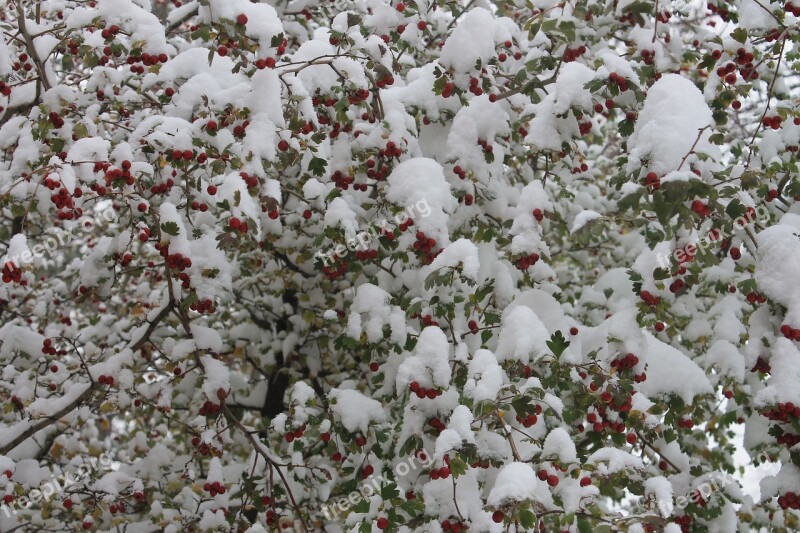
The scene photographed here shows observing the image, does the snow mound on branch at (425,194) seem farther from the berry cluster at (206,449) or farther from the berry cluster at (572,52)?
the berry cluster at (206,449)

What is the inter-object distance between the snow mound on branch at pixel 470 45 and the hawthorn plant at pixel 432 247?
0.02m

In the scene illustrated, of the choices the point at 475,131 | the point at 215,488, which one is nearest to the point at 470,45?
the point at 475,131

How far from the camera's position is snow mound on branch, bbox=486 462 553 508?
2.60 meters

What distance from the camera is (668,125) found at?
123 inches

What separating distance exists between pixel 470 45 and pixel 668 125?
4.67ft

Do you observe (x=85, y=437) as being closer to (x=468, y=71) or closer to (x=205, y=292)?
(x=205, y=292)

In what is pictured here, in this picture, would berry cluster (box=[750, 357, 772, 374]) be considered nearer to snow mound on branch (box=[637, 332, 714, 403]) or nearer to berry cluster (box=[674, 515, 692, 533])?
snow mound on branch (box=[637, 332, 714, 403])

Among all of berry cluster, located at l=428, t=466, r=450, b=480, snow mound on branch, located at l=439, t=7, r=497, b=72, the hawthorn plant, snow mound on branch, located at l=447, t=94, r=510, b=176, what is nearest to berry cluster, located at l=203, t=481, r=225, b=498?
the hawthorn plant

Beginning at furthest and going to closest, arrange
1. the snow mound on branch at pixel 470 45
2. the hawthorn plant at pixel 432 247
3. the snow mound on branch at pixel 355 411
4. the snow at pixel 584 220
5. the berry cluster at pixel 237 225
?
the snow mound on branch at pixel 470 45, the snow mound on branch at pixel 355 411, the snow at pixel 584 220, the berry cluster at pixel 237 225, the hawthorn plant at pixel 432 247

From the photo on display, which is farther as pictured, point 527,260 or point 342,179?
point 342,179

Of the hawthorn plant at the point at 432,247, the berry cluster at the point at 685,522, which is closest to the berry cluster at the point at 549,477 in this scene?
the hawthorn plant at the point at 432,247

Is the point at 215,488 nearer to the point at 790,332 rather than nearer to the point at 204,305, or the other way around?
the point at 204,305

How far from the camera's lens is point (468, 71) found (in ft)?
Result: 13.4

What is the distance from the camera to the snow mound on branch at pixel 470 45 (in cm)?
407
